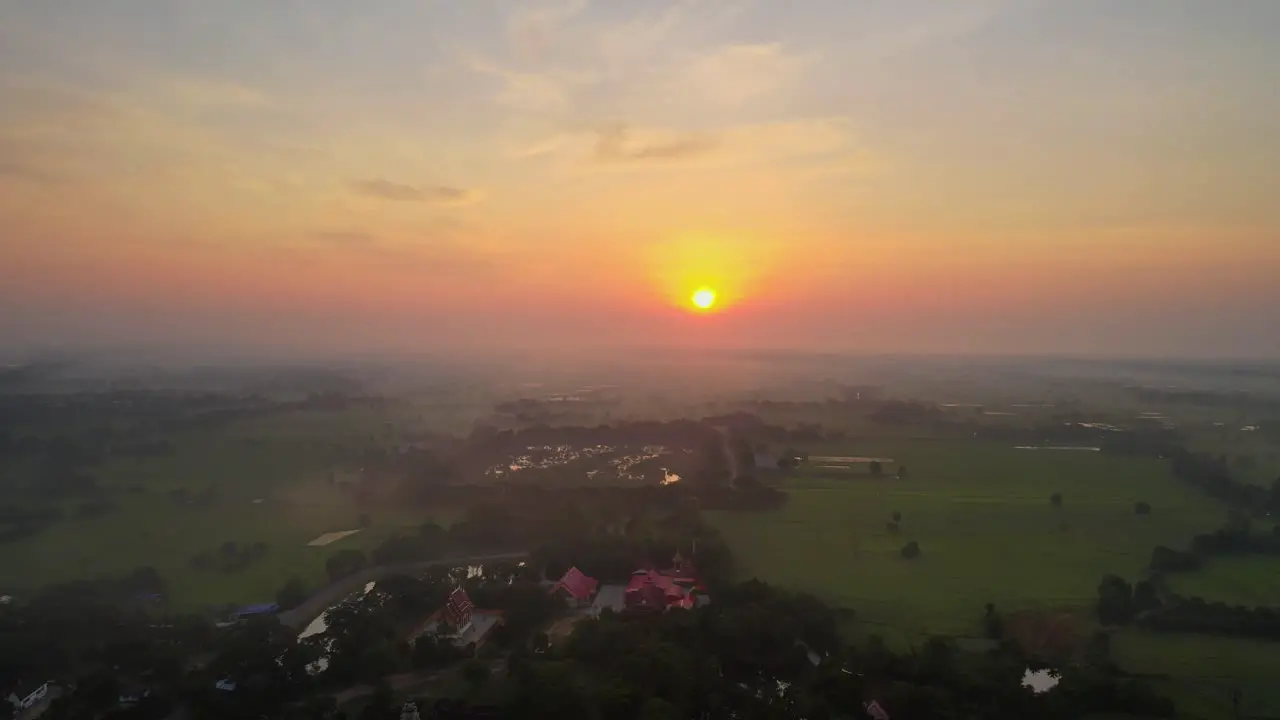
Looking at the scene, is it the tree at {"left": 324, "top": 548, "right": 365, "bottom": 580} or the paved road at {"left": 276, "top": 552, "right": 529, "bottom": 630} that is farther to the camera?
the tree at {"left": 324, "top": 548, "right": 365, "bottom": 580}

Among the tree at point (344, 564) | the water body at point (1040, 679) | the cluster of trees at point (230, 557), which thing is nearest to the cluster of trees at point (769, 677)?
the water body at point (1040, 679)

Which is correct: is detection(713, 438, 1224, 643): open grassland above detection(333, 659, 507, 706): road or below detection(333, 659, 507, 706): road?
above

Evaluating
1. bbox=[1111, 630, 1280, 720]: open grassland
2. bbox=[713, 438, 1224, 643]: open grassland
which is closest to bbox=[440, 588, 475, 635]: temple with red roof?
bbox=[713, 438, 1224, 643]: open grassland

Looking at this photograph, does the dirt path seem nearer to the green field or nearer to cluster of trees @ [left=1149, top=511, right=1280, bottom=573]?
the green field

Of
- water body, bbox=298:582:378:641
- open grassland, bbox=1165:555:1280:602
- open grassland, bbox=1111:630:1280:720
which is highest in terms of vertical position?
open grassland, bbox=1165:555:1280:602

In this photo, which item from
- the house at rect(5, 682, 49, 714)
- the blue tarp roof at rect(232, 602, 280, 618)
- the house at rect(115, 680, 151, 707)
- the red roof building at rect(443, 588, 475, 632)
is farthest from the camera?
the blue tarp roof at rect(232, 602, 280, 618)

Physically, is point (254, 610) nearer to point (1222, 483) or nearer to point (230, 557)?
point (230, 557)
